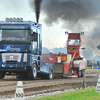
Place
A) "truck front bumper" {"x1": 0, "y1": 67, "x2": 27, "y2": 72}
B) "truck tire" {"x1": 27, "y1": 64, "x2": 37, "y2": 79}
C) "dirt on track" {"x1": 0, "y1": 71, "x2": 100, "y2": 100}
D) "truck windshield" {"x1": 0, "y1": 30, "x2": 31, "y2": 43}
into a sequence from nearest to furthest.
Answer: "dirt on track" {"x1": 0, "y1": 71, "x2": 100, "y2": 100}, "truck windshield" {"x1": 0, "y1": 30, "x2": 31, "y2": 43}, "truck front bumper" {"x1": 0, "y1": 67, "x2": 27, "y2": 72}, "truck tire" {"x1": 27, "y1": 64, "x2": 37, "y2": 79}

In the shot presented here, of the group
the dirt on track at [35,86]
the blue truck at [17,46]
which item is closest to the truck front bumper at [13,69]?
the blue truck at [17,46]

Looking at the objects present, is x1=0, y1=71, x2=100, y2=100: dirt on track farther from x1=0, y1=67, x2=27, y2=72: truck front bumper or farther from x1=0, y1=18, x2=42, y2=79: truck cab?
x1=0, y1=18, x2=42, y2=79: truck cab

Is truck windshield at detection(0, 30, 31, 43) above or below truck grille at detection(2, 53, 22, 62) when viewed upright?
above

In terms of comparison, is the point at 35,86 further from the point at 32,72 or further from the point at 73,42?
the point at 73,42

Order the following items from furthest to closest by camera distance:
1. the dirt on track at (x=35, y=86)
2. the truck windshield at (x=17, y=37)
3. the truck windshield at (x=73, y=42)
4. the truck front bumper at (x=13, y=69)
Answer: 1. the truck windshield at (x=73, y=42)
2. the truck front bumper at (x=13, y=69)
3. the truck windshield at (x=17, y=37)
4. the dirt on track at (x=35, y=86)

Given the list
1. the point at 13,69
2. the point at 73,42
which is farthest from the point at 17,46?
the point at 73,42

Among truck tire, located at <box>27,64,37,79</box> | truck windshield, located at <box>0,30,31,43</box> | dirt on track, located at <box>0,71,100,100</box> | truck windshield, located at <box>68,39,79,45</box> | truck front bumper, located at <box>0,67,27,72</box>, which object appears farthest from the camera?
truck windshield, located at <box>68,39,79,45</box>

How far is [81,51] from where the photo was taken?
106ft

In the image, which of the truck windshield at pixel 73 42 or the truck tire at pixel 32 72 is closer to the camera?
the truck tire at pixel 32 72

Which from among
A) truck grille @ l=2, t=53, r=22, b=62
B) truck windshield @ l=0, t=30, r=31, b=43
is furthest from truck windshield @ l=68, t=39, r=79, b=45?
truck grille @ l=2, t=53, r=22, b=62

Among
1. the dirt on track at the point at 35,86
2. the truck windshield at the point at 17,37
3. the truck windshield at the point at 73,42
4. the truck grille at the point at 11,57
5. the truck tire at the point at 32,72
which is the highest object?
the truck windshield at the point at 73,42

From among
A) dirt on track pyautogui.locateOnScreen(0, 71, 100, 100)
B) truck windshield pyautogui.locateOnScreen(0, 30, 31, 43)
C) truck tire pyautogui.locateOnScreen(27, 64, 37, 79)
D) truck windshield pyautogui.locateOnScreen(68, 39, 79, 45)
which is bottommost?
dirt on track pyautogui.locateOnScreen(0, 71, 100, 100)

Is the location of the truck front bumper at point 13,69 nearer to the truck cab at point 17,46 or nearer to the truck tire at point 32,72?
the truck cab at point 17,46

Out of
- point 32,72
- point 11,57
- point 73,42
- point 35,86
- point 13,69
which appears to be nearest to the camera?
point 35,86
